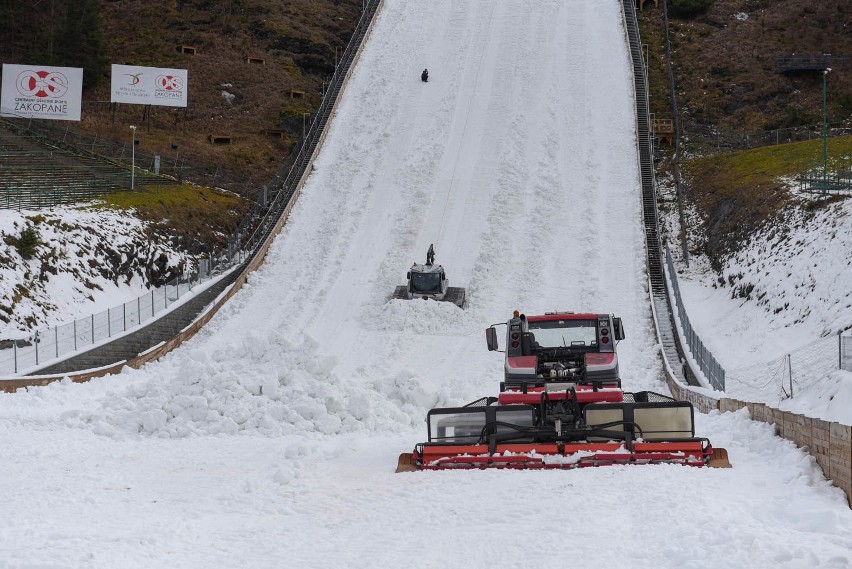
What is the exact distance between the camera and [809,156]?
39.1 meters

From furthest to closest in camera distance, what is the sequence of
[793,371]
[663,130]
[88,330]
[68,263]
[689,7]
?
[689,7] → [663,130] → [68,263] → [88,330] → [793,371]

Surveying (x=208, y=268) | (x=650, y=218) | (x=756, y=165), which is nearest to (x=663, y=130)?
(x=756, y=165)

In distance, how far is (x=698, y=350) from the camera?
25.7 metres

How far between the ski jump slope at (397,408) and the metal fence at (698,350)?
945 millimetres

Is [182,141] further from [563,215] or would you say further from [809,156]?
[809,156]

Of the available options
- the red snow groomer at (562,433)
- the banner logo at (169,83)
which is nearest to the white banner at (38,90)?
the banner logo at (169,83)

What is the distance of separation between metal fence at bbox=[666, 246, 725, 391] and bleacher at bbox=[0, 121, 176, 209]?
1867 cm

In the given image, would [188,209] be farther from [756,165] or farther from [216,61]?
[756,165]

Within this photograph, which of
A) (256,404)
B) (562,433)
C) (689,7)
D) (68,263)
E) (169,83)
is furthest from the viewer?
(689,7)

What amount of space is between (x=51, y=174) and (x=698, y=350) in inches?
911

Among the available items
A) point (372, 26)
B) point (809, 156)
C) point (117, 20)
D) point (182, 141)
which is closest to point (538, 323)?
point (809, 156)

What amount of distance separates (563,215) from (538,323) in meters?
20.6

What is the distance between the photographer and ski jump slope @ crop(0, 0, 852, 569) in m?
9.41

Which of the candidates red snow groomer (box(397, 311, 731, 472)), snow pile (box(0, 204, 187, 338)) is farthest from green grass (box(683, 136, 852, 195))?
red snow groomer (box(397, 311, 731, 472))
